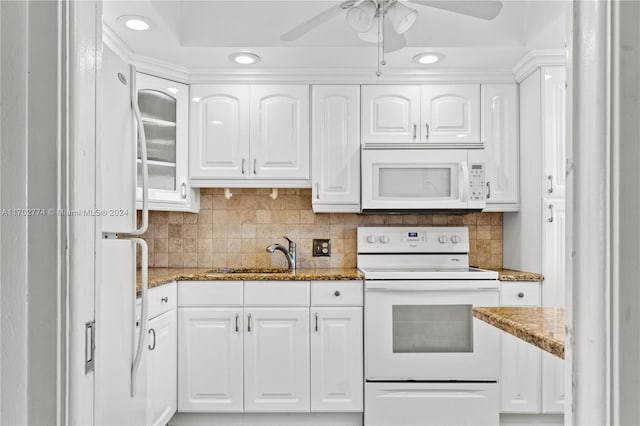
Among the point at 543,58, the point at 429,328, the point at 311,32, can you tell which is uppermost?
the point at 311,32

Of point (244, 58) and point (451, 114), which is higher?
point (244, 58)


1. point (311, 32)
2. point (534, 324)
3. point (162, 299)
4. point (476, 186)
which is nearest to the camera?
point (534, 324)

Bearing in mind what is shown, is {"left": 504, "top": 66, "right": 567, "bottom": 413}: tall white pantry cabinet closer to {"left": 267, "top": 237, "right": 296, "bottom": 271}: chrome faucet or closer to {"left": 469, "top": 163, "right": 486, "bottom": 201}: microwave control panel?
{"left": 469, "top": 163, "right": 486, "bottom": 201}: microwave control panel

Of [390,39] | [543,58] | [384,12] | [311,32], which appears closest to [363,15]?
[384,12]

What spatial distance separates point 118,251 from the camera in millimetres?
1380

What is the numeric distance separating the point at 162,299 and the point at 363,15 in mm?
1649

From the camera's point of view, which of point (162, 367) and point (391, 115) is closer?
point (162, 367)

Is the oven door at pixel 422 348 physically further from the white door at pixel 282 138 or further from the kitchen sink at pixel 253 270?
the white door at pixel 282 138

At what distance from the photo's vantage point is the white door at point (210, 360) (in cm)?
265

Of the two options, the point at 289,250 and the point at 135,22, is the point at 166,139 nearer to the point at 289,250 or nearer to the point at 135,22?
the point at 135,22

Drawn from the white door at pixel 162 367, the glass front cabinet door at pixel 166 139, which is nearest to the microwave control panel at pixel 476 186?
the glass front cabinet door at pixel 166 139

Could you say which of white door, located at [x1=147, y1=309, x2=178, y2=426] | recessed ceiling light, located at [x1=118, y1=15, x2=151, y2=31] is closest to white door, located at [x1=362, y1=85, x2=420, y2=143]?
recessed ceiling light, located at [x1=118, y1=15, x2=151, y2=31]

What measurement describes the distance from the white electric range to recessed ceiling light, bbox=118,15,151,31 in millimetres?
1743

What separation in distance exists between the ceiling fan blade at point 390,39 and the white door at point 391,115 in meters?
0.80
